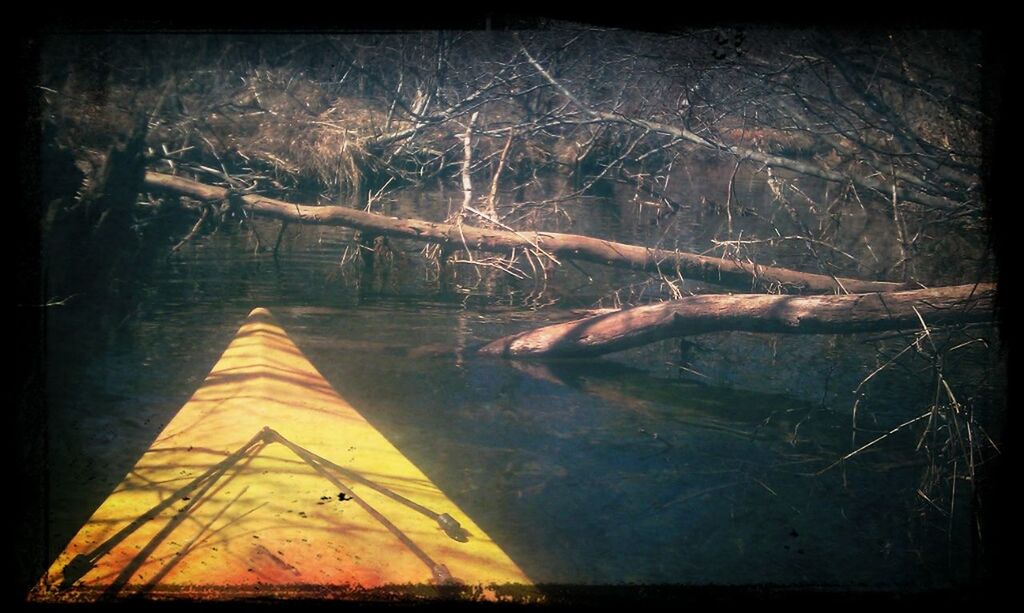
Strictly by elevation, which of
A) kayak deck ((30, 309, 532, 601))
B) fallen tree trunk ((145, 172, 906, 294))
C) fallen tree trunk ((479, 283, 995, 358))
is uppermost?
fallen tree trunk ((145, 172, 906, 294))

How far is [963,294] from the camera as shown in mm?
2100

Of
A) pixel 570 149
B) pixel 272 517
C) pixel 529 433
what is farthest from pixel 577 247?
pixel 272 517

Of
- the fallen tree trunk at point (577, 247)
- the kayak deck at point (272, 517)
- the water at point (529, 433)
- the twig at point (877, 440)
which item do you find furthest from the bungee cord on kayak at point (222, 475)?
the twig at point (877, 440)

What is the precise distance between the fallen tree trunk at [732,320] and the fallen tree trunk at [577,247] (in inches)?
1.8

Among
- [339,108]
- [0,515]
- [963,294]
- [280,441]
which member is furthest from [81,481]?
[963,294]

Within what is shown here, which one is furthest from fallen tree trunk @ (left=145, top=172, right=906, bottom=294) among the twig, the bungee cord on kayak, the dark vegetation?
the bungee cord on kayak

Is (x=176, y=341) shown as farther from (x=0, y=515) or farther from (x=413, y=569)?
(x=413, y=569)

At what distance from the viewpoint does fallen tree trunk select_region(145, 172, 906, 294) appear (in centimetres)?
224

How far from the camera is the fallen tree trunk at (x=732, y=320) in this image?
222cm

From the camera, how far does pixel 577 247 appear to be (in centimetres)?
231

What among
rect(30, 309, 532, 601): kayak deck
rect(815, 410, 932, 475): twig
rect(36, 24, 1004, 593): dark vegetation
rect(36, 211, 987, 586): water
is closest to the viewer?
rect(30, 309, 532, 601): kayak deck

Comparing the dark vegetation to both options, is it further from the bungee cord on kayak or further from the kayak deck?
the bungee cord on kayak

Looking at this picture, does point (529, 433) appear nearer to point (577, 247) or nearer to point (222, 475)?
point (577, 247)

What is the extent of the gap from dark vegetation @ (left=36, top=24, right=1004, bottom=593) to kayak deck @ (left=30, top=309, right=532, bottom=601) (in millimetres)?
503
